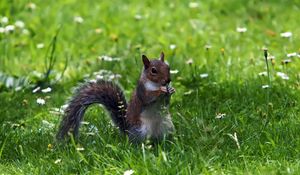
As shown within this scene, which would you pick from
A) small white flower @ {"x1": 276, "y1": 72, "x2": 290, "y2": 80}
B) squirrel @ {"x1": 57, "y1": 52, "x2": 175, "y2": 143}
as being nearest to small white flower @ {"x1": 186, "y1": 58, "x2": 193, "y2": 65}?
small white flower @ {"x1": 276, "y1": 72, "x2": 290, "y2": 80}

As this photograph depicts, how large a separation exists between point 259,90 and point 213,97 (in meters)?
0.31

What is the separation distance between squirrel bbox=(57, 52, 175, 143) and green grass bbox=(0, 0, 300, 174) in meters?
0.09

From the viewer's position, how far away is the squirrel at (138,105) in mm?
4434

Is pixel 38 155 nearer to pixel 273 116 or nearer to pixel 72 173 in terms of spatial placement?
pixel 72 173

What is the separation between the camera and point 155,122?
4438 millimetres

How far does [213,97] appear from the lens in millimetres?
5453

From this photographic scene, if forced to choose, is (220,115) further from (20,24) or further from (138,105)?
(20,24)

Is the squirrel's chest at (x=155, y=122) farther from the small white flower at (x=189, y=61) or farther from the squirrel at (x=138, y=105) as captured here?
the small white flower at (x=189, y=61)

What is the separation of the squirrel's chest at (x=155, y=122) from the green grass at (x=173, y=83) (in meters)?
0.07

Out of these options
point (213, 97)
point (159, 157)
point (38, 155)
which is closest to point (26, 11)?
point (213, 97)

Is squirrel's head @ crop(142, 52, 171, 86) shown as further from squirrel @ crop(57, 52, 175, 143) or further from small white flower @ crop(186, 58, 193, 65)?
small white flower @ crop(186, 58, 193, 65)

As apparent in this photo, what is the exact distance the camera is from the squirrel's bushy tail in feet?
15.2

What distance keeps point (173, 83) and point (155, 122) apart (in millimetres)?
1462

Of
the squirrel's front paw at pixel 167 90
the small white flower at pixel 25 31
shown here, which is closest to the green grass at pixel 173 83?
the small white flower at pixel 25 31
